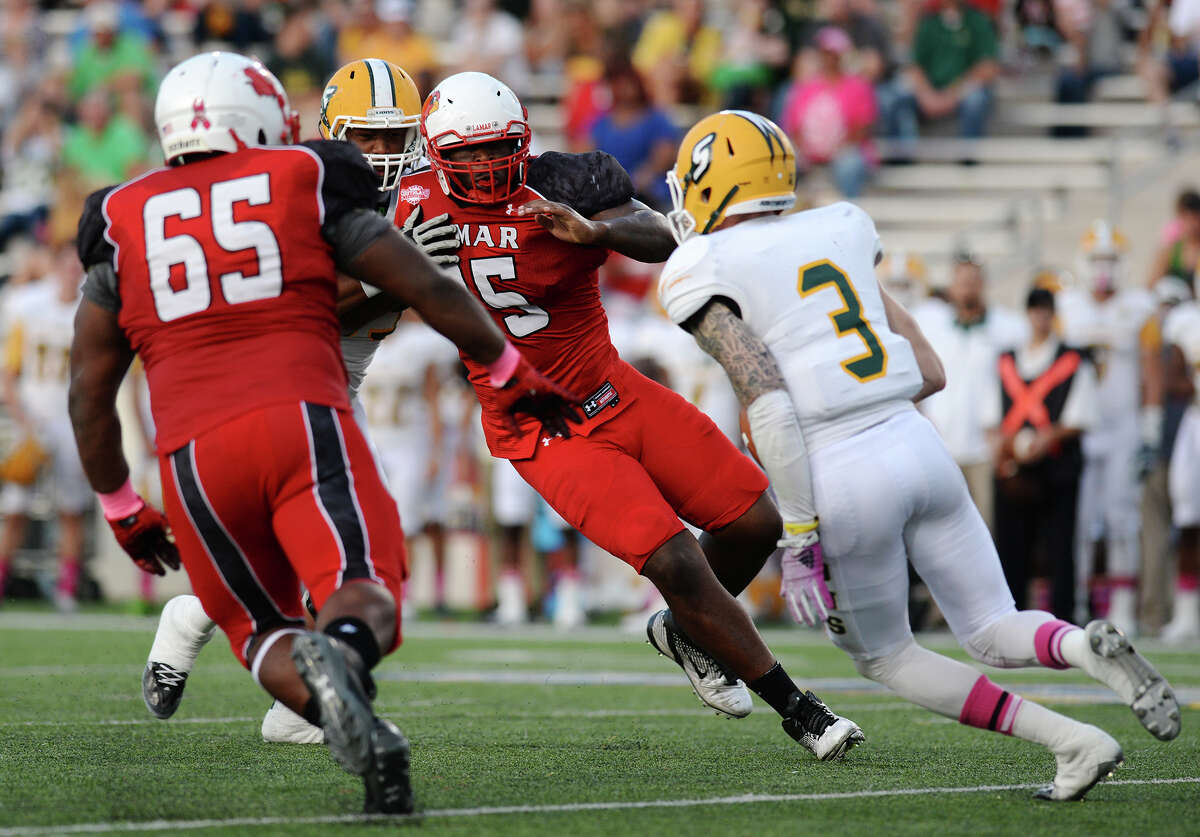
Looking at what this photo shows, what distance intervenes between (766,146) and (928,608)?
6113 millimetres

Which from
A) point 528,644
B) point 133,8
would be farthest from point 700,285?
point 133,8

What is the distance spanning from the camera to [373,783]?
3590 mm

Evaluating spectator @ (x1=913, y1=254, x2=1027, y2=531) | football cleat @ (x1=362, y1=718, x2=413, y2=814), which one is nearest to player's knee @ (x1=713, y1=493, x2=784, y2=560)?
football cleat @ (x1=362, y1=718, x2=413, y2=814)

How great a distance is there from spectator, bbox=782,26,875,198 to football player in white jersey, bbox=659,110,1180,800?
8453mm

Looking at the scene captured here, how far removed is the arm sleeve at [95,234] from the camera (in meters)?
3.89

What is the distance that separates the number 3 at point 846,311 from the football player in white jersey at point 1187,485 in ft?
20.1

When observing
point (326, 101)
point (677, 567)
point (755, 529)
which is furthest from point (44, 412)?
point (677, 567)

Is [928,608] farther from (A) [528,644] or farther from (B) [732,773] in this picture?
(B) [732,773]

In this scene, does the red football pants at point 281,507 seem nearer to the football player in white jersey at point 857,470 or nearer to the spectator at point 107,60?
the football player in white jersey at point 857,470

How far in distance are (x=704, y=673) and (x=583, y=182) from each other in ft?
5.10

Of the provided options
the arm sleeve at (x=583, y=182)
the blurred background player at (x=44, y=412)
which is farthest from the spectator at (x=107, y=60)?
the arm sleeve at (x=583, y=182)

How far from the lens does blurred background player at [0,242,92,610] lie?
37.3 ft

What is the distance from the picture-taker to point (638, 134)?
40.0 ft

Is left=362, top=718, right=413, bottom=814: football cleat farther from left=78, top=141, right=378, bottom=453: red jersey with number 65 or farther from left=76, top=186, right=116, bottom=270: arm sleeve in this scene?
left=76, top=186, right=116, bottom=270: arm sleeve
